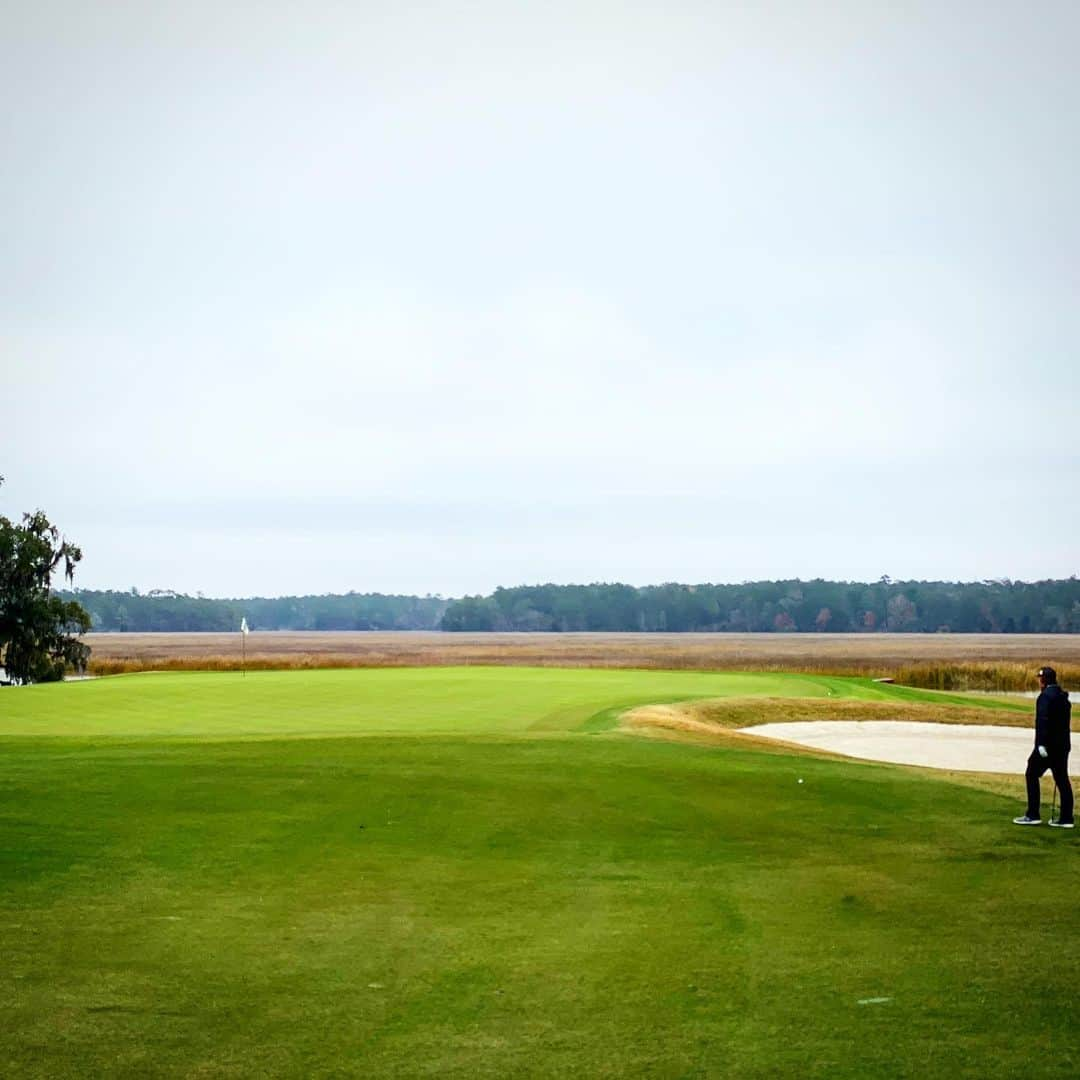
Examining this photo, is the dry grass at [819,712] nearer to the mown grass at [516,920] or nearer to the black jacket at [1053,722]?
the mown grass at [516,920]

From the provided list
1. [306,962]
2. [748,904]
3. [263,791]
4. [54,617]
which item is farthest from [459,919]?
[54,617]

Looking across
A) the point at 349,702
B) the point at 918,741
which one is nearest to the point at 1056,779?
the point at 918,741

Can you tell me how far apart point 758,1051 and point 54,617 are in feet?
208

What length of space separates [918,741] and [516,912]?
22349mm

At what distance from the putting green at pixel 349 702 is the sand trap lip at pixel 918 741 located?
3.26 m

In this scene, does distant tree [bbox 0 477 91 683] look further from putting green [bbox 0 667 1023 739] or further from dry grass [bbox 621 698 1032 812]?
dry grass [bbox 621 698 1032 812]

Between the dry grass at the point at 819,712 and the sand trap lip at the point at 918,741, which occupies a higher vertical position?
the dry grass at the point at 819,712

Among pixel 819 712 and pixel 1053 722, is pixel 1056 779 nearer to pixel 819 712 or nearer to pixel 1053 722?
pixel 1053 722

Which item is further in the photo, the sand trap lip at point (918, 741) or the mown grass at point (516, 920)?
the sand trap lip at point (918, 741)

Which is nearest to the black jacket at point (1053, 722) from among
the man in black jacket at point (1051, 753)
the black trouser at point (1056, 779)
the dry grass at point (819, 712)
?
the man in black jacket at point (1051, 753)

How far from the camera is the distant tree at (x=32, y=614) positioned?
2534 inches

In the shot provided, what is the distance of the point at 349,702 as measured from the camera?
2989 centimetres

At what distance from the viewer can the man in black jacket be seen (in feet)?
48.4

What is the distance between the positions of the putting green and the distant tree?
101 feet
